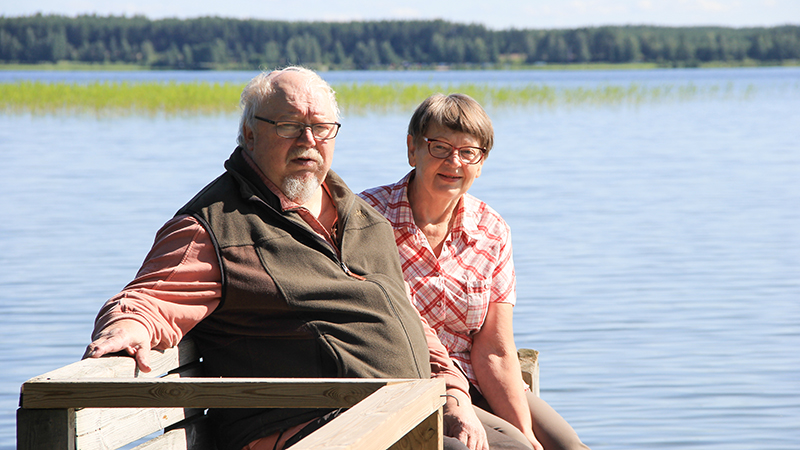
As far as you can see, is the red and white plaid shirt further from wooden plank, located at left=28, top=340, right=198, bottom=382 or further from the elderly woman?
wooden plank, located at left=28, top=340, right=198, bottom=382

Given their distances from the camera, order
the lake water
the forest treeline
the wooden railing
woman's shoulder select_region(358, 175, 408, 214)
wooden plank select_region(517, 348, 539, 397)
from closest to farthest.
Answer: the wooden railing
woman's shoulder select_region(358, 175, 408, 214)
wooden plank select_region(517, 348, 539, 397)
the lake water
the forest treeline

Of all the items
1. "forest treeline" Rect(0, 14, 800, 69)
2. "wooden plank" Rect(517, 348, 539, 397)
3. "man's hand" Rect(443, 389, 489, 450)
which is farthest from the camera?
"forest treeline" Rect(0, 14, 800, 69)

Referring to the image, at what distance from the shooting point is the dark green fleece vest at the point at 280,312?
8.38 feet

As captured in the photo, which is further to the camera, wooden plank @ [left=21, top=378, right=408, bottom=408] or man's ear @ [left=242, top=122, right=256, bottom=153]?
man's ear @ [left=242, top=122, right=256, bottom=153]

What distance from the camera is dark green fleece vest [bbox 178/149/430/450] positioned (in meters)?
2.55

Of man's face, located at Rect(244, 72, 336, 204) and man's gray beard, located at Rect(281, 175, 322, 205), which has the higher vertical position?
man's face, located at Rect(244, 72, 336, 204)

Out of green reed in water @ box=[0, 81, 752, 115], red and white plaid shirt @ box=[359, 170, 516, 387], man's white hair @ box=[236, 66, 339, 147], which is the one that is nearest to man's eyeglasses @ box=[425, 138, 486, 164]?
red and white plaid shirt @ box=[359, 170, 516, 387]

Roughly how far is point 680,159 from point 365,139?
6.79m

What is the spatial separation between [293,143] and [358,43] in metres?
77.8

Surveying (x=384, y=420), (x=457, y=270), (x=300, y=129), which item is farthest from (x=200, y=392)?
(x=457, y=270)

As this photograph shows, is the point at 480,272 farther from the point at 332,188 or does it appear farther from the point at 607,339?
the point at 607,339

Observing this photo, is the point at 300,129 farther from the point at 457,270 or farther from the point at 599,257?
the point at 599,257

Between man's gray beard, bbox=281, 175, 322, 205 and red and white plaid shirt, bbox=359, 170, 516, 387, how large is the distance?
0.48m

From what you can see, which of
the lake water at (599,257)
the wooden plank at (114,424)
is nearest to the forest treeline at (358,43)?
the lake water at (599,257)
